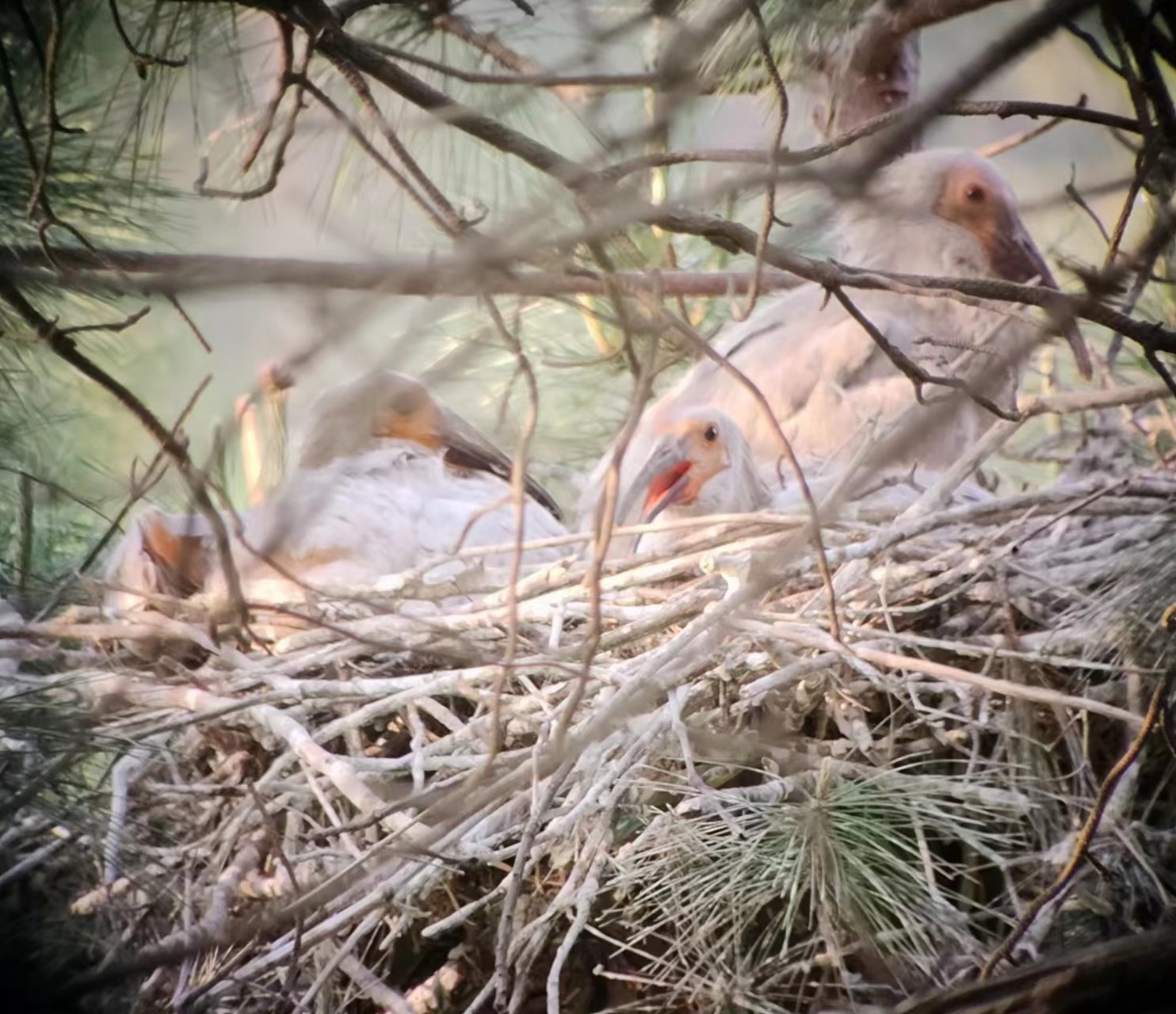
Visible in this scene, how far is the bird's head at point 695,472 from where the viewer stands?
198cm

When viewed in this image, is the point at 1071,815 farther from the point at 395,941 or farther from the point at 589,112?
the point at 589,112

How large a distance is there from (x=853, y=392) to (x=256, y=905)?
58.5 inches

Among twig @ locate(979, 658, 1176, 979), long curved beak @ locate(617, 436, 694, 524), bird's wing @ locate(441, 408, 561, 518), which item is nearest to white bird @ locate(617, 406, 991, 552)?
long curved beak @ locate(617, 436, 694, 524)

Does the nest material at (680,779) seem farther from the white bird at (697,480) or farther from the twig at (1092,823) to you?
the white bird at (697,480)

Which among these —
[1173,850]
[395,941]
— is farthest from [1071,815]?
[395,941]

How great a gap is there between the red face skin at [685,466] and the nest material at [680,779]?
1.32 ft

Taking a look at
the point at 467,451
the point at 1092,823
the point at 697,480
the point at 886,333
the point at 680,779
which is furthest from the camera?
the point at 467,451

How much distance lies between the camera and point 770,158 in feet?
2.54

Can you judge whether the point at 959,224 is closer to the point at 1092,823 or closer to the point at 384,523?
the point at 384,523

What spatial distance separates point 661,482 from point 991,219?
955 millimetres

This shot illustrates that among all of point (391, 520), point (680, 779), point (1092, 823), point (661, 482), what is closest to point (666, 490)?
point (661, 482)

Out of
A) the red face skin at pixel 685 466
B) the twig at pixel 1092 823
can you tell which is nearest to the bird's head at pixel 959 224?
the red face skin at pixel 685 466

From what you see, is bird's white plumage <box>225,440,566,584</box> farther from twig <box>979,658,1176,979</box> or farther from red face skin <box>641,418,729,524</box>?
twig <box>979,658,1176,979</box>

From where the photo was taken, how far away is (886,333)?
A: 2.32 meters
